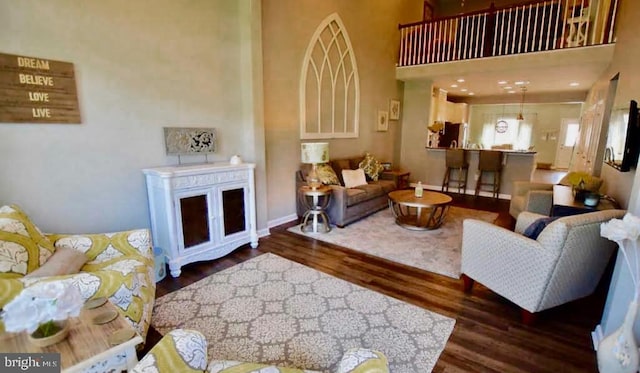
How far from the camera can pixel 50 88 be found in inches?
95.6

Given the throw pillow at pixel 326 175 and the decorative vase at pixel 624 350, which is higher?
the throw pillow at pixel 326 175

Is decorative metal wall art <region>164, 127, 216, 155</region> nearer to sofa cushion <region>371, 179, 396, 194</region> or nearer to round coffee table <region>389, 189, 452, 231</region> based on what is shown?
round coffee table <region>389, 189, 452, 231</region>

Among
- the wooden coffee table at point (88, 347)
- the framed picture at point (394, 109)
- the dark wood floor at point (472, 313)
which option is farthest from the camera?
the framed picture at point (394, 109)

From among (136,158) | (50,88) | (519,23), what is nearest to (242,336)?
(136,158)

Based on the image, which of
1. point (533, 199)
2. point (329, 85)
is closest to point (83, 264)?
point (329, 85)

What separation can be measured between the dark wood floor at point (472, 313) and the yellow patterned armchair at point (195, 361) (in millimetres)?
990

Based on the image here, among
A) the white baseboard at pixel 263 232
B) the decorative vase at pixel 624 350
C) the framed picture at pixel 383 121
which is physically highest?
the framed picture at pixel 383 121

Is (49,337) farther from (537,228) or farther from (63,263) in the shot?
(537,228)

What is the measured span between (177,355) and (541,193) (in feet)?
14.5

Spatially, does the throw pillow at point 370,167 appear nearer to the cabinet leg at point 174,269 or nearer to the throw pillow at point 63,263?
the cabinet leg at point 174,269

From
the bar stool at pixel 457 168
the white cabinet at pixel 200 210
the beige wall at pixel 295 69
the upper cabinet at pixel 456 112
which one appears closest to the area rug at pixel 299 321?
the white cabinet at pixel 200 210

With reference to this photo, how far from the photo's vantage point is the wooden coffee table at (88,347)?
3.81ft

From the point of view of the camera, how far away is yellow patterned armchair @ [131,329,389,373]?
3.50ft

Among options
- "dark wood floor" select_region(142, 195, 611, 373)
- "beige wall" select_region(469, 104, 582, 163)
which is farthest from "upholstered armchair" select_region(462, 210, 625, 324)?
"beige wall" select_region(469, 104, 582, 163)
